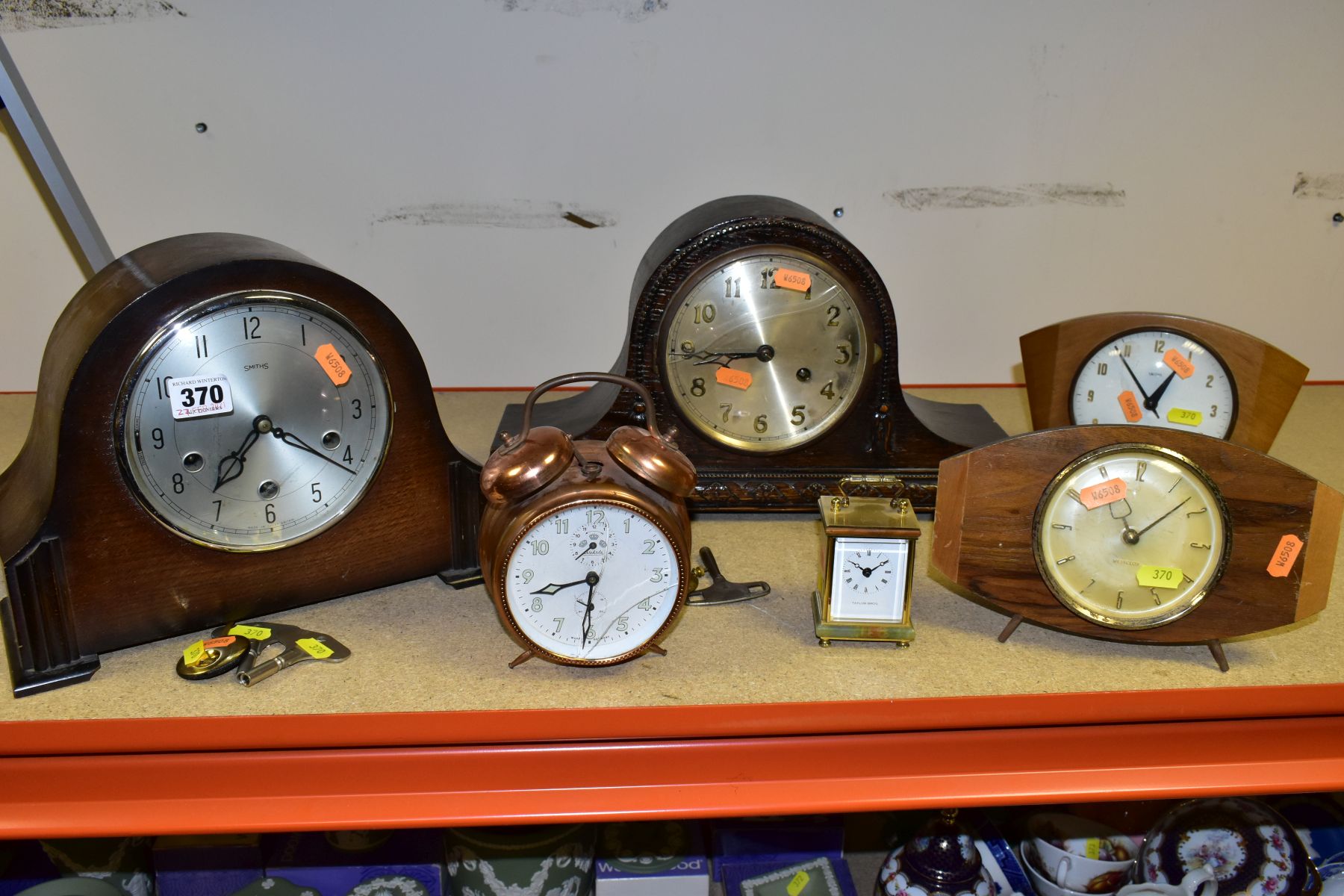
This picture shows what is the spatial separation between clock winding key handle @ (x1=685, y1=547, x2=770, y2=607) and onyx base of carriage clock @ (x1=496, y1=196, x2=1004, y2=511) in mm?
164

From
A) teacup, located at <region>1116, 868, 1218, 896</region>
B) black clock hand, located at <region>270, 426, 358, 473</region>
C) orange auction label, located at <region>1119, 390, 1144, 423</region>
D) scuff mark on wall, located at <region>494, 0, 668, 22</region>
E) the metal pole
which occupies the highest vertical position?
scuff mark on wall, located at <region>494, 0, 668, 22</region>

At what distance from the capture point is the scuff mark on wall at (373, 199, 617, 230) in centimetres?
198

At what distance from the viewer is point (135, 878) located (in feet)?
4.57

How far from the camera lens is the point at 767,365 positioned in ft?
4.81

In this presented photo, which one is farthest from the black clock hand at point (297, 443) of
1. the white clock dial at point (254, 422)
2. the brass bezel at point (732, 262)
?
the brass bezel at point (732, 262)

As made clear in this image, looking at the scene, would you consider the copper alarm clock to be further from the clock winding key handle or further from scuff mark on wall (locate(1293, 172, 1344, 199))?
scuff mark on wall (locate(1293, 172, 1344, 199))

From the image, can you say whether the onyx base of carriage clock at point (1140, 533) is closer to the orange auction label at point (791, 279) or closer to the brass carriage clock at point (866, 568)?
the brass carriage clock at point (866, 568)

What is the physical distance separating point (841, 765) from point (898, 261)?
1.20 meters

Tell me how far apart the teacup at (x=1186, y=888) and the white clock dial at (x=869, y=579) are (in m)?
0.49

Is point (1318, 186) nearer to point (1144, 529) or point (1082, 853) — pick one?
point (1144, 529)

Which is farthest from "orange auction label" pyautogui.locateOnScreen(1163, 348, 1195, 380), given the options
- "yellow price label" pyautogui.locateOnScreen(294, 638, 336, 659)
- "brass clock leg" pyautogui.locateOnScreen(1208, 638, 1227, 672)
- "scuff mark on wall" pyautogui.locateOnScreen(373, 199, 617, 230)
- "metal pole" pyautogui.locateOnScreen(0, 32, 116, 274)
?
"metal pole" pyautogui.locateOnScreen(0, 32, 116, 274)

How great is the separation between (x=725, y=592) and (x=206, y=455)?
26.3 inches

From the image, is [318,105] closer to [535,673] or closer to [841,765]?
[535,673]

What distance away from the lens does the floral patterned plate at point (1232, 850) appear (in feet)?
4.55
